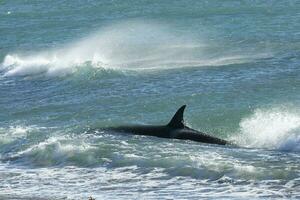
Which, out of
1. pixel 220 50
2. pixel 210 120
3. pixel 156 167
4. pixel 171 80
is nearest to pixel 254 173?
pixel 156 167

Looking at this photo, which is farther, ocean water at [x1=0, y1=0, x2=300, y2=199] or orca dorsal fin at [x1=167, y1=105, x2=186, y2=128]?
orca dorsal fin at [x1=167, y1=105, x2=186, y2=128]

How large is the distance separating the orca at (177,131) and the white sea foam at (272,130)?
954 millimetres

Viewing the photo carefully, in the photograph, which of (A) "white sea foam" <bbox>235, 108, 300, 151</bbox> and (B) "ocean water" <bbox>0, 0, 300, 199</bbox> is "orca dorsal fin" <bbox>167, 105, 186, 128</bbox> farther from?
(A) "white sea foam" <bbox>235, 108, 300, 151</bbox>

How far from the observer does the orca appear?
23922 mm

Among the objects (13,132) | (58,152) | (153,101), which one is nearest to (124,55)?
(153,101)

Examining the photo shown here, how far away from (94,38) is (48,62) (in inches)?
314

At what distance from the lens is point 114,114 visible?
28188 mm

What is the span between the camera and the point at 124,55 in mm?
40531

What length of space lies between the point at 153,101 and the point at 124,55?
443 inches

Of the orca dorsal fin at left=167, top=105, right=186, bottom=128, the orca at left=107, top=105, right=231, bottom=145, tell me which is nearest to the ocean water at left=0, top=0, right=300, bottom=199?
the orca at left=107, top=105, right=231, bottom=145

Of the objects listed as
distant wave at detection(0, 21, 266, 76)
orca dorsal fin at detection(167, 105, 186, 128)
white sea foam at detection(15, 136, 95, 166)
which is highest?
distant wave at detection(0, 21, 266, 76)

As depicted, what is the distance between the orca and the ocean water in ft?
1.06

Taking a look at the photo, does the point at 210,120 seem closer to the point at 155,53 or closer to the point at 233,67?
the point at 233,67

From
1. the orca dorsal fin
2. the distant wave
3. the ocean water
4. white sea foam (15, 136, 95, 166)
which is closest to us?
the ocean water
